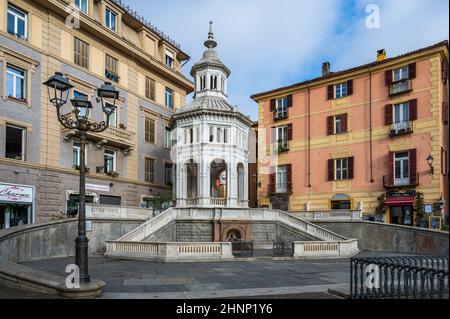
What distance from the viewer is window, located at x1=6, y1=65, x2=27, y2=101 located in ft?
78.6

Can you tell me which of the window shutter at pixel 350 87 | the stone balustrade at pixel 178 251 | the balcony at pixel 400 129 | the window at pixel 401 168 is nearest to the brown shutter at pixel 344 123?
the window shutter at pixel 350 87

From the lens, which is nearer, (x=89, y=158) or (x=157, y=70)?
(x=89, y=158)

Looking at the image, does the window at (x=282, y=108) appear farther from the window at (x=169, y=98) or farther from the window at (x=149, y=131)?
the window at (x=149, y=131)

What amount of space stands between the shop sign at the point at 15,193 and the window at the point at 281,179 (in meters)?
20.8

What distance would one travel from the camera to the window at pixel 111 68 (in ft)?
103

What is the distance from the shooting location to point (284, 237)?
26.9m

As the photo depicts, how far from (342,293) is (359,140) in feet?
79.3

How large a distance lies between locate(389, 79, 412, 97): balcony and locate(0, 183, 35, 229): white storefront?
2607cm

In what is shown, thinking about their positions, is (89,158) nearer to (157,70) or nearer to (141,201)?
(141,201)

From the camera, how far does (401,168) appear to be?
29.8m

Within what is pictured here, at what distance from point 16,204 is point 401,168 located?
26000 mm

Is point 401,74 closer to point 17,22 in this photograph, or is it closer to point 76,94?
point 76,94

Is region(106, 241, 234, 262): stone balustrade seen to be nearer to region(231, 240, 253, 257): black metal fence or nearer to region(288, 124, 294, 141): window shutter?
region(231, 240, 253, 257): black metal fence
